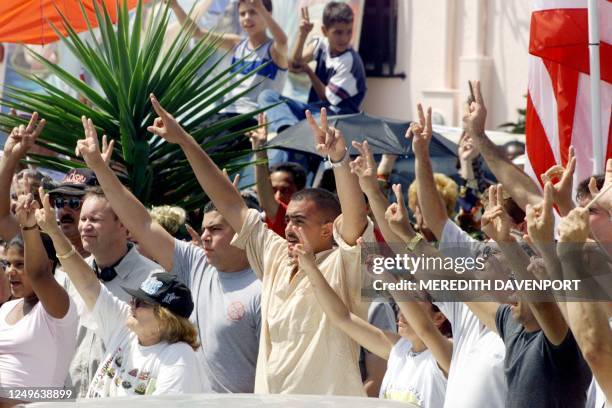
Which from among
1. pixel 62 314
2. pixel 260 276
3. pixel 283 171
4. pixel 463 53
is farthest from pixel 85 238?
pixel 463 53

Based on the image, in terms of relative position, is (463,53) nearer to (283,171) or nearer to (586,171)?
(283,171)

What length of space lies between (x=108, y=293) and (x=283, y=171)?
273 cm

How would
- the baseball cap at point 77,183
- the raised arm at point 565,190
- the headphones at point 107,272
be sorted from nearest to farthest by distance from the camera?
the raised arm at point 565,190 < the headphones at point 107,272 < the baseball cap at point 77,183

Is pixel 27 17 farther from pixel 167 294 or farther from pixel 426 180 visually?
pixel 426 180

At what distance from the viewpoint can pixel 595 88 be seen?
625 centimetres

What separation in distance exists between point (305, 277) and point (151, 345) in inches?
28.5

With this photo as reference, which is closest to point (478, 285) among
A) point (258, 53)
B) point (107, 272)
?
point (107, 272)

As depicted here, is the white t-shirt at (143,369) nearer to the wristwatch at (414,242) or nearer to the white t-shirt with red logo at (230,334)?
the white t-shirt with red logo at (230,334)

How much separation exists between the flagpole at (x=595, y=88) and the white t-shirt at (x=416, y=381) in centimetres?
136

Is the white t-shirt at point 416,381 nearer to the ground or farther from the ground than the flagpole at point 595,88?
nearer to the ground

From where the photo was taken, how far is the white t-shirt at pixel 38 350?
602 centimetres

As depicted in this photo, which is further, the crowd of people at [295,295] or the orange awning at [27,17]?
the orange awning at [27,17]

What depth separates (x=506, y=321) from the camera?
472 centimetres

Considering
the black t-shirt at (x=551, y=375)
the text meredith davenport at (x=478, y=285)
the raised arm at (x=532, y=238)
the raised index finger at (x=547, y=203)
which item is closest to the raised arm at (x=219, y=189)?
the text meredith davenport at (x=478, y=285)
